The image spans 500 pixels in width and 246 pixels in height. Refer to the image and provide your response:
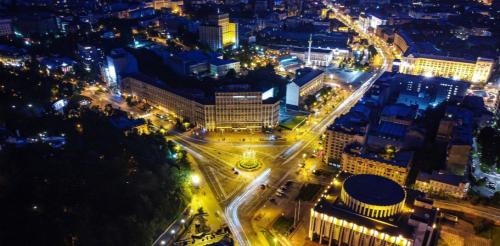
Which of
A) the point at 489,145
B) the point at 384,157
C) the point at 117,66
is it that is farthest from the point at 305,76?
the point at 117,66

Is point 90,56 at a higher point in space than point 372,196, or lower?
higher

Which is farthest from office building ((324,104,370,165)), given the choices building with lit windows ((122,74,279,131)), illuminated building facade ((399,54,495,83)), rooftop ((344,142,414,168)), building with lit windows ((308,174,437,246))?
illuminated building facade ((399,54,495,83))

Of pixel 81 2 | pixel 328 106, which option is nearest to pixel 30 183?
pixel 328 106

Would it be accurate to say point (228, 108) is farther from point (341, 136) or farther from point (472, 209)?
point (472, 209)

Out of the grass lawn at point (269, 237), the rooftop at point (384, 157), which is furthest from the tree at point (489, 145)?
the grass lawn at point (269, 237)

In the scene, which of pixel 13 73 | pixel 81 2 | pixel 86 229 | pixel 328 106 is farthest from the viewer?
pixel 81 2

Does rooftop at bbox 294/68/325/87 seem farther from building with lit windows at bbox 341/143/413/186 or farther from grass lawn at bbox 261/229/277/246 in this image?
grass lawn at bbox 261/229/277/246

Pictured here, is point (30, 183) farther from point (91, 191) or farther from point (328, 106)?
point (328, 106)
